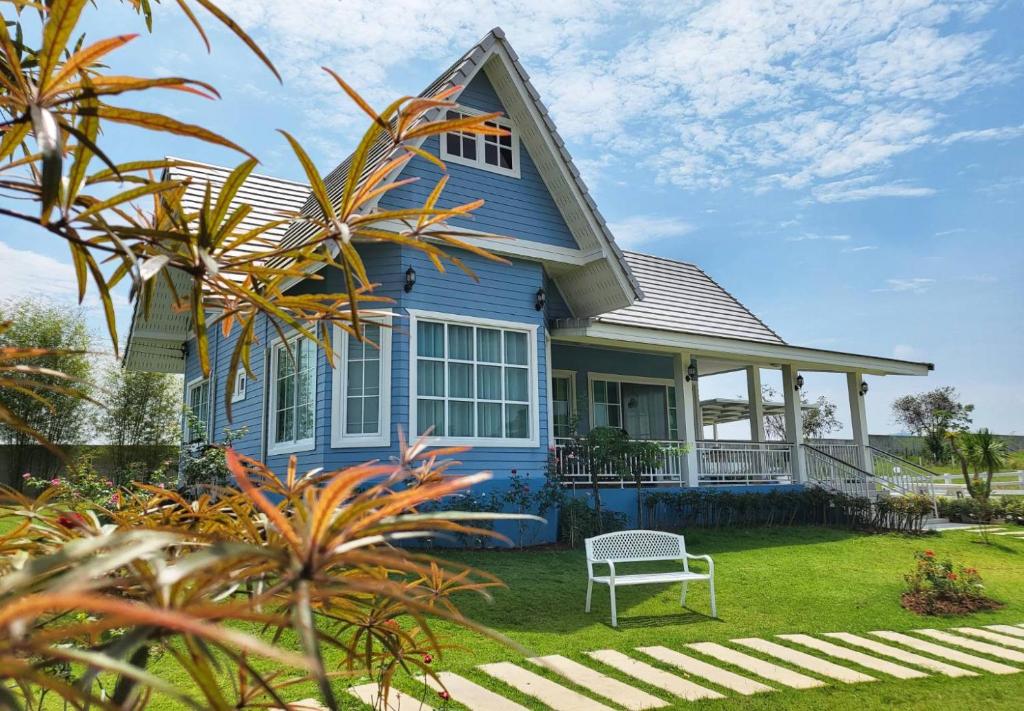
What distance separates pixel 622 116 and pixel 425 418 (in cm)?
508

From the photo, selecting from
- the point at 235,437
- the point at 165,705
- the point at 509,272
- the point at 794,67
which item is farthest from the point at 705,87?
the point at 165,705

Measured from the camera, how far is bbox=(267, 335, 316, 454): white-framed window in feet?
33.0

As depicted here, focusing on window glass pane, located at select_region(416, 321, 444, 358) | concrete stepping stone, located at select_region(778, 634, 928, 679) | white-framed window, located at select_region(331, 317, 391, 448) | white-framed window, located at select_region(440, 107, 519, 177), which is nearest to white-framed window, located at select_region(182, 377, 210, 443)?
white-framed window, located at select_region(331, 317, 391, 448)

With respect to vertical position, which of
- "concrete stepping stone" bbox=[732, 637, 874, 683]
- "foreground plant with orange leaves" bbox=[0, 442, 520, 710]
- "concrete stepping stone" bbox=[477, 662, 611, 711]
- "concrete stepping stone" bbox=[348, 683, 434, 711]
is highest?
"foreground plant with orange leaves" bbox=[0, 442, 520, 710]

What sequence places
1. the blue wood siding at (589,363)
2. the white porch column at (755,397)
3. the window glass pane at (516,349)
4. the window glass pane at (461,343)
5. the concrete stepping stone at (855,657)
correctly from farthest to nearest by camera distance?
the white porch column at (755,397) < the blue wood siding at (589,363) < the window glass pane at (516,349) < the window glass pane at (461,343) < the concrete stepping stone at (855,657)

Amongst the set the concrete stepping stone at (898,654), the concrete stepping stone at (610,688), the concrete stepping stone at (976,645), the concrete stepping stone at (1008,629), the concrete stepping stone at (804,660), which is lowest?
the concrete stepping stone at (1008,629)

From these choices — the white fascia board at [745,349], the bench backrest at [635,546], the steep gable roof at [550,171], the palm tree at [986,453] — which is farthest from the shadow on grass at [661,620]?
the palm tree at [986,453]

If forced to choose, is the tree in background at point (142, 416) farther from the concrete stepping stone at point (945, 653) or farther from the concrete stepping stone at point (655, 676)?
the concrete stepping stone at point (945, 653)

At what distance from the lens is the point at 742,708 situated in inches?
168

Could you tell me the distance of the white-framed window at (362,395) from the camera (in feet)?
31.2

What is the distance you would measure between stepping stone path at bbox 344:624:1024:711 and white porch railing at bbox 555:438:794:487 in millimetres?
5635

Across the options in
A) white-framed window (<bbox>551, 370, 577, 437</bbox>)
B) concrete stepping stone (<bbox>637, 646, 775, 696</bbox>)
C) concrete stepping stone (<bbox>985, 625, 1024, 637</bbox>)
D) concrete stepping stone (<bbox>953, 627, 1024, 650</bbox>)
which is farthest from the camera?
white-framed window (<bbox>551, 370, 577, 437</bbox>)

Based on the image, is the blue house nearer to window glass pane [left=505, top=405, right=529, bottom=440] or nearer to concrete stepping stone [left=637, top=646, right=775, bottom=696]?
window glass pane [left=505, top=405, right=529, bottom=440]

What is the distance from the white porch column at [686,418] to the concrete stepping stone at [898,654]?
22.1ft
